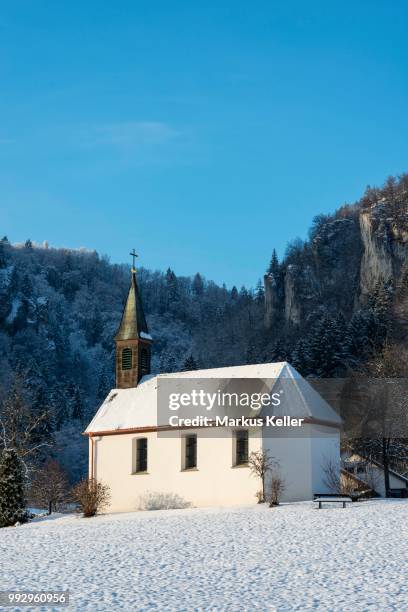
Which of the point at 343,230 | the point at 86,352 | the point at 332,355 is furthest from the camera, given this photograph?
the point at 86,352

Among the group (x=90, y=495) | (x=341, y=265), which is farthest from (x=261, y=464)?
(x=341, y=265)

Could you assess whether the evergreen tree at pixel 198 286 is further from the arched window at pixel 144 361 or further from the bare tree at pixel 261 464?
the bare tree at pixel 261 464

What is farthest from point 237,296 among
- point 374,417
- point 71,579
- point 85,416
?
point 71,579

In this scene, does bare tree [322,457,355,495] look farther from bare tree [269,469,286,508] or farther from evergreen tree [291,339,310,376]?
evergreen tree [291,339,310,376]

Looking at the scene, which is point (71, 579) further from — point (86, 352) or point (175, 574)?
point (86, 352)

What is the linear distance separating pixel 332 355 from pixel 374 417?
29.1 metres

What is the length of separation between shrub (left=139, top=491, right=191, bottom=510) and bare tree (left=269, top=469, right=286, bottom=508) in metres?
3.68

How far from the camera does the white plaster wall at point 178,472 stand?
2967cm

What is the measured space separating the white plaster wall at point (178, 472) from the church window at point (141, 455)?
0.28 m

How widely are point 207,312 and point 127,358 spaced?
A: 114 metres

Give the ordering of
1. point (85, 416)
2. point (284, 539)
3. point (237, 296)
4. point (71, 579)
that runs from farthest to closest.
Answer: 1. point (237, 296)
2. point (85, 416)
3. point (284, 539)
4. point (71, 579)

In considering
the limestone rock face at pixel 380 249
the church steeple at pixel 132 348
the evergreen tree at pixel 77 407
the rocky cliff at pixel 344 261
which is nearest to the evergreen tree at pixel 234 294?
the rocky cliff at pixel 344 261

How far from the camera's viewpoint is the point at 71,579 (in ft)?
52.2

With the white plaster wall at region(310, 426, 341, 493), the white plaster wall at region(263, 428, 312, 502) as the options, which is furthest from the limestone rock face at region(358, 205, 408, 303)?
the white plaster wall at region(263, 428, 312, 502)
